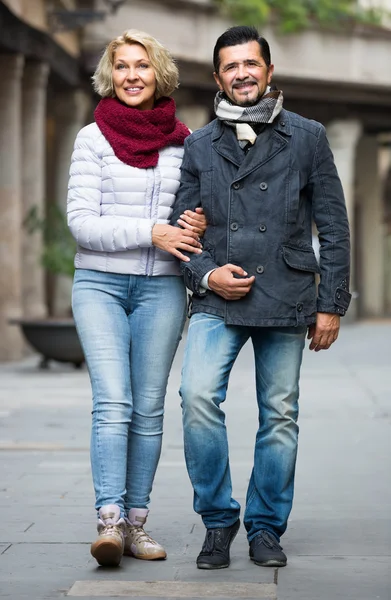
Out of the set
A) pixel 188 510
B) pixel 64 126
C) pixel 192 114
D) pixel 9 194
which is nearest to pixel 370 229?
pixel 192 114

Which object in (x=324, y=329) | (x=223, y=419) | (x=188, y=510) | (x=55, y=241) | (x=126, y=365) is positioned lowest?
(x=188, y=510)

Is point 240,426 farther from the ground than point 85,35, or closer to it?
closer to it

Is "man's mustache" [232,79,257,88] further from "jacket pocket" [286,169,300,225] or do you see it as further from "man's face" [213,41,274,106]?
"jacket pocket" [286,169,300,225]

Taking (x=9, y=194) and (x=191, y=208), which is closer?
(x=191, y=208)

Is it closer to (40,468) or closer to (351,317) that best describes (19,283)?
(40,468)

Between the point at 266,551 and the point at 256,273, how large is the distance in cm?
100

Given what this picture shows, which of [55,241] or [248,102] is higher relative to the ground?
[248,102]

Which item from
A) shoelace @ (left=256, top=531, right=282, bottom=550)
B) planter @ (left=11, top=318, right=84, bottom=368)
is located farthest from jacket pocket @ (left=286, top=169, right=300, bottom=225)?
planter @ (left=11, top=318, right=84, bottom=368)

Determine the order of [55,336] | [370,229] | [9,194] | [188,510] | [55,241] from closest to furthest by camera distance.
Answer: [188,510]
[55,336]
[9,194]
[55,241]
[370,229]

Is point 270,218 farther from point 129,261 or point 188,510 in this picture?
point 188,510

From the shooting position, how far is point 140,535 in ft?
18.7

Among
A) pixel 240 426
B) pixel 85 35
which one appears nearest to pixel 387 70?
pixel 85 35

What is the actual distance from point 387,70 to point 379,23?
1.47 metres

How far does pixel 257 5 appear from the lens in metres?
24.5
